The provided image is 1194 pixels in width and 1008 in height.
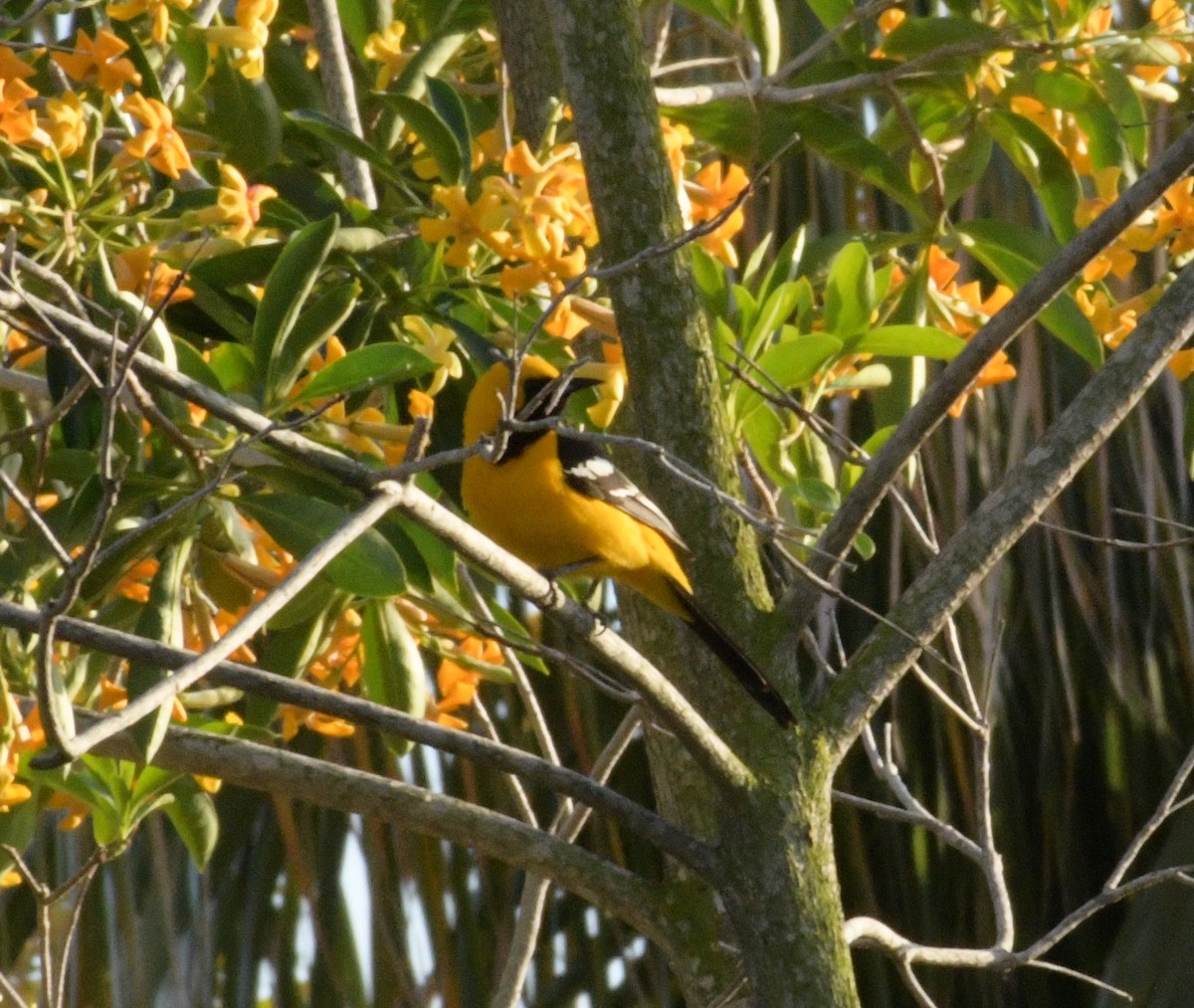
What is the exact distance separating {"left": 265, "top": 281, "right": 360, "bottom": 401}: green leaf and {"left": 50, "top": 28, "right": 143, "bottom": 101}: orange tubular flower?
0.46m

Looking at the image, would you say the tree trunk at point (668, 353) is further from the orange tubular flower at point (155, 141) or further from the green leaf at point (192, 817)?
the green leaf at point (192, 817)

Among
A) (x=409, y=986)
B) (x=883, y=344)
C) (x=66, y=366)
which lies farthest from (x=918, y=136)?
(x=409, y=986)

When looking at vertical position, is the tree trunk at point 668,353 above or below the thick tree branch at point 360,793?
above

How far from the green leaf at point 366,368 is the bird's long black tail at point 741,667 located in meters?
0.50

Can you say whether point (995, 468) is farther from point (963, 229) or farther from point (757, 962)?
point (757, 962)

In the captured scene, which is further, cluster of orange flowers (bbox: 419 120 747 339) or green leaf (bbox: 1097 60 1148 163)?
green leaf (bbox: 1097 60 1148 163)

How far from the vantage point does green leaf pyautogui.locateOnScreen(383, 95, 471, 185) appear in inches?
96.1

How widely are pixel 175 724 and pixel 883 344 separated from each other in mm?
1143

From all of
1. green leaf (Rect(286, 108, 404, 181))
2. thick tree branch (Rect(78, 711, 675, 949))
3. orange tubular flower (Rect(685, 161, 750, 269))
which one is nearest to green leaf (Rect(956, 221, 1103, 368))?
orange tubular flower (Rect(685, 161, 750, 269))

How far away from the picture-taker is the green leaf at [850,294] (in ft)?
8.28

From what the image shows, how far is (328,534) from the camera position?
80.2 inches

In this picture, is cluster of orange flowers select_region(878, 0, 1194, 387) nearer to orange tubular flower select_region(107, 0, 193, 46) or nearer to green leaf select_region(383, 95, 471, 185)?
green leaf select_region(383, 95, 471, 185)

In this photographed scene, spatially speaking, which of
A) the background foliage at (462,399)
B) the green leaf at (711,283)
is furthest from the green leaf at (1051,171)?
the green leaf at (711,283)

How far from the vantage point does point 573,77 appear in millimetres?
2303
